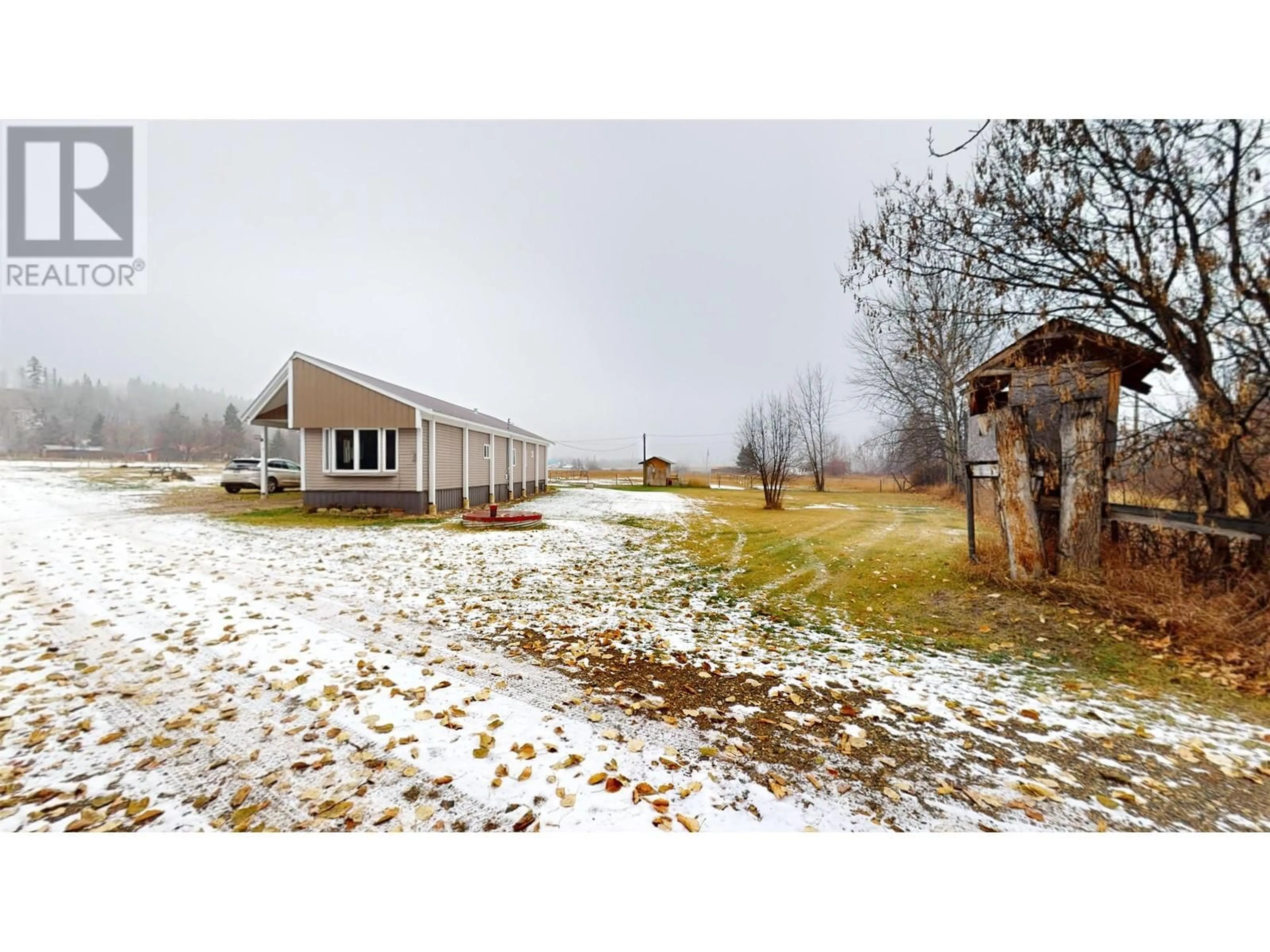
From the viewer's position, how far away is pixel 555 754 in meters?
2.52

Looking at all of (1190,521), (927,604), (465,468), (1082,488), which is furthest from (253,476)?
(1190,521)

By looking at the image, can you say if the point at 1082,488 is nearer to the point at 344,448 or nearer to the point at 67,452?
the point at 344,448

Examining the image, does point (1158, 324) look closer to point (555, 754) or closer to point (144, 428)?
point (555, 754)

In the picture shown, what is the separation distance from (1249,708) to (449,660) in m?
6.17

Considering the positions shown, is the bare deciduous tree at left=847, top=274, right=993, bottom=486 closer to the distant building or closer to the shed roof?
the shed roof

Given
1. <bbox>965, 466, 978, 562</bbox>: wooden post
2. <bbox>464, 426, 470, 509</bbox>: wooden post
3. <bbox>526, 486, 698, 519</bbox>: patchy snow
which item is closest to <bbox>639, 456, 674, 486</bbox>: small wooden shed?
<bbox>526, 486, 698, 519</bbox>: patchy snow

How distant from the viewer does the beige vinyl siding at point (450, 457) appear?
13.9m

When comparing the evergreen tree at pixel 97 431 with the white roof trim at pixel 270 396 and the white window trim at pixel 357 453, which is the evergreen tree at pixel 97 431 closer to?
the white roof trim at pixel 270 396

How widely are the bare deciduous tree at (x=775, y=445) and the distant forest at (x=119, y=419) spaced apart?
20.1 metres

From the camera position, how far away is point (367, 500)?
1309 cm

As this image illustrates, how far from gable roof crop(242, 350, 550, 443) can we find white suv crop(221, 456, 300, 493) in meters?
5.26

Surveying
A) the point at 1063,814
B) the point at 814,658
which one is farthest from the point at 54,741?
the point at 1063,814

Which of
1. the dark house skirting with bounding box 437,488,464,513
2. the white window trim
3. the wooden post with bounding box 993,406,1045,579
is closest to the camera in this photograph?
the wooden post with bounding box 993,406,1045,579

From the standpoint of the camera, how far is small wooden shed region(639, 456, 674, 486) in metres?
37.5
